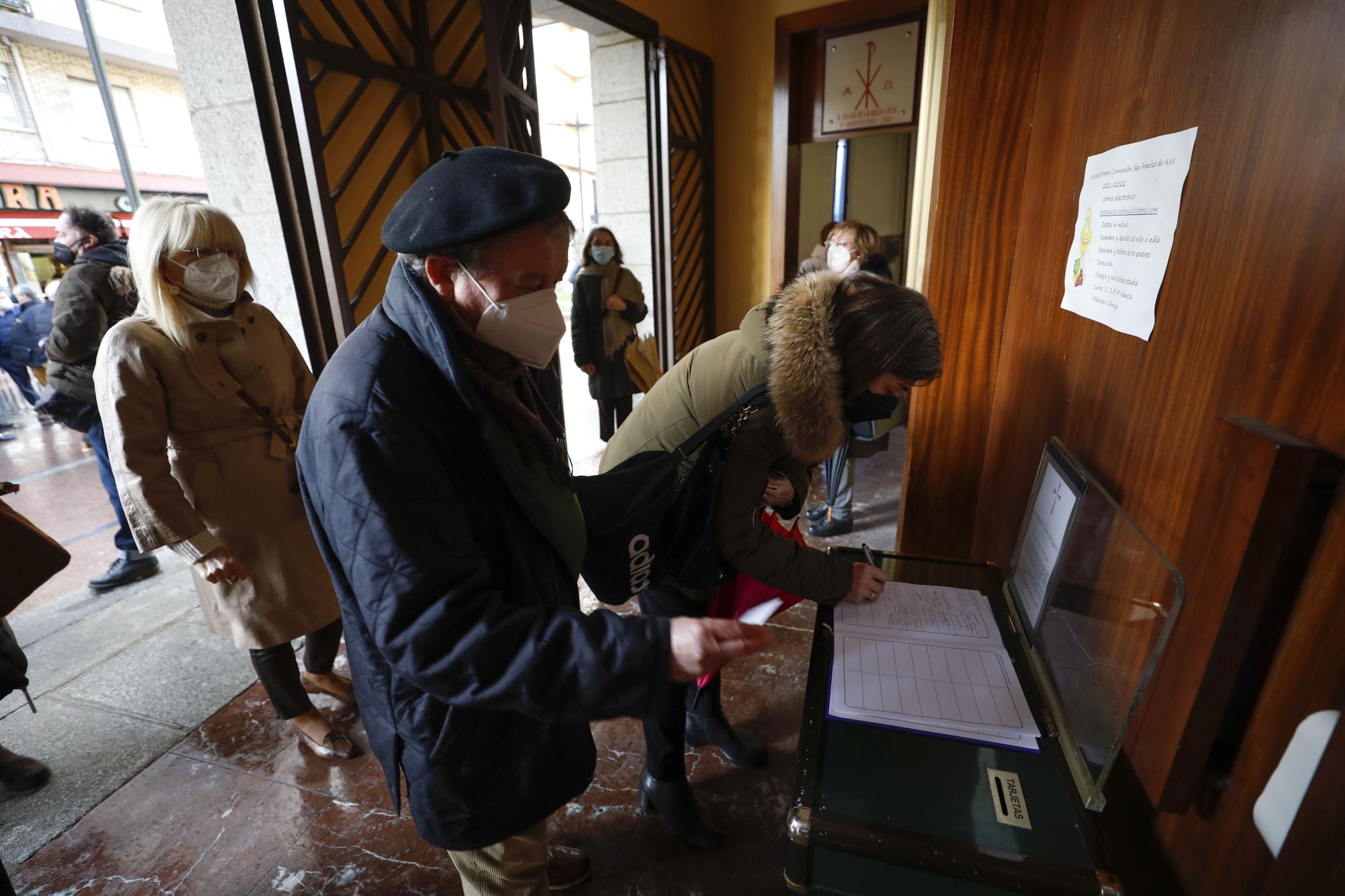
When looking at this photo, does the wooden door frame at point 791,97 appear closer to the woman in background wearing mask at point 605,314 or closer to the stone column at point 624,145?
the stone column at point 624,145

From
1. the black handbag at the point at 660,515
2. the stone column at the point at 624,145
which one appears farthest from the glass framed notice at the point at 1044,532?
the stone column at the point at 624,145

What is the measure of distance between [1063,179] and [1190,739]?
998 millimetres

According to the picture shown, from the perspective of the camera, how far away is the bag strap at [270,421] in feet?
5.63

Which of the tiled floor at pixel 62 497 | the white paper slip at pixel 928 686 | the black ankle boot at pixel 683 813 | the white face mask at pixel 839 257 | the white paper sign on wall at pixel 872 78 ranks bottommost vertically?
the tiled floor at pixel 62 497

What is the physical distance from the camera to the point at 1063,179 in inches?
47.0

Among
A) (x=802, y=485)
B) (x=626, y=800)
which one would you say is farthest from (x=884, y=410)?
(x=626, y=800)

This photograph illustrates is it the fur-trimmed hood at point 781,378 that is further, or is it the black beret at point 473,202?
A: the fur-trimmed hood at point 781,378

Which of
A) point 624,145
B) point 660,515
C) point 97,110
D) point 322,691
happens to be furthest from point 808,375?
point 97,110

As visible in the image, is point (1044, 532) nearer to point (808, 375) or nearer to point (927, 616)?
point (927, 616)

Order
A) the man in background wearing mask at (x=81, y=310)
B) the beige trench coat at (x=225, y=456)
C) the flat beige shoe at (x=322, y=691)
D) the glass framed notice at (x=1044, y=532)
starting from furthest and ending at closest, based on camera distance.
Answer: the man in background wearing mask at (x=81, y=310) < the flat beige shoe at (x=322, y=691) < the beige trench coat at (x=225, y=456) < the glass framed notice at (x=1044, y=532)


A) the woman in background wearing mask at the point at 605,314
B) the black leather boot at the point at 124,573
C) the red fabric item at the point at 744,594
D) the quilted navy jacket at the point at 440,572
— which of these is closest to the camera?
the quilted navy jacket at the point at 440,572

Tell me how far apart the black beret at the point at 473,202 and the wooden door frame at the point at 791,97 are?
4.46 meters

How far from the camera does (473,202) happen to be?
0.79 m

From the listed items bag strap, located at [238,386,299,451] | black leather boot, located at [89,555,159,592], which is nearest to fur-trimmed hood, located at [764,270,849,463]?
bag strap, located at [238,386,299,451]
